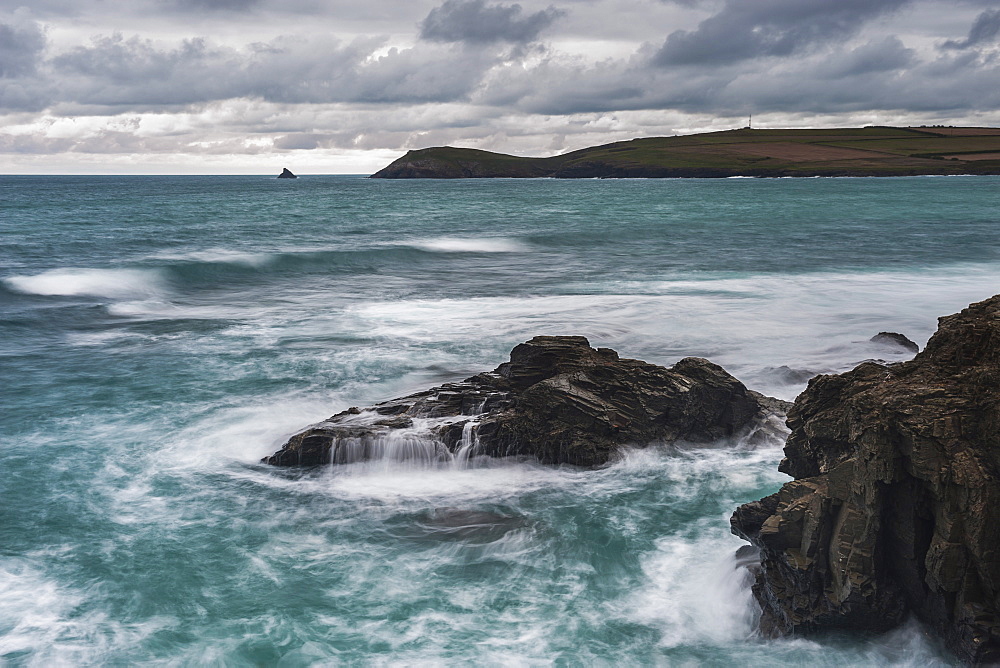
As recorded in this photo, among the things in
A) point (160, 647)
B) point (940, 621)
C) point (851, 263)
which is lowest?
point (160, 647)

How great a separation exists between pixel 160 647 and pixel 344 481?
4842 millimetres

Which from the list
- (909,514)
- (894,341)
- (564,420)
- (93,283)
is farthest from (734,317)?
(93,283)

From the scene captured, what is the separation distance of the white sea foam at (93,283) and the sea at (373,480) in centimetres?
26

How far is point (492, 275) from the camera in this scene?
1615 inches

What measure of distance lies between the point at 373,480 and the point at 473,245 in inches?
1696

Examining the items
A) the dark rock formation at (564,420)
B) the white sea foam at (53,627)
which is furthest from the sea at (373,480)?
the dark rock formation at (564,420)

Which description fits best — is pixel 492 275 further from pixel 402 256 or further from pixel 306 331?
pixel 306 331

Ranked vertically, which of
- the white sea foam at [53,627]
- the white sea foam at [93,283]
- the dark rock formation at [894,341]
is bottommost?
the white sea foam at [53,627]

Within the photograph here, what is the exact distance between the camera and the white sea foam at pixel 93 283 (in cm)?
3631

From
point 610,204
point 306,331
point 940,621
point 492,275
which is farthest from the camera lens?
point 610,204

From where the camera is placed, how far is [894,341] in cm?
2233

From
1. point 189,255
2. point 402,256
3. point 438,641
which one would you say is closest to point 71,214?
point 189,255

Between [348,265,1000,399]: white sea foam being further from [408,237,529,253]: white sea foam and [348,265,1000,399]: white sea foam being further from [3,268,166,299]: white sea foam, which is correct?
[408,237,529,253]: white sea foam

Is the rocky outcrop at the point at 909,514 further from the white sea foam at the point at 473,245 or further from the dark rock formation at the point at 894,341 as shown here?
the white sea foam at the point at 473,245
